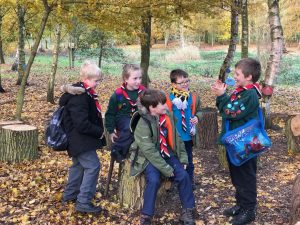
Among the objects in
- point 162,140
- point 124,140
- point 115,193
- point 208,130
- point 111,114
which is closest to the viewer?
point 162,140

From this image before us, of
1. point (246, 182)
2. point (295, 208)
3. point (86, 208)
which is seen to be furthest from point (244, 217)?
point (86, 208)

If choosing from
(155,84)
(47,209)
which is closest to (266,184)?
(47,209)

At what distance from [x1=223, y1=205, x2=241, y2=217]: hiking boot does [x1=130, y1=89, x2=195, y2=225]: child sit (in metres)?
0.57

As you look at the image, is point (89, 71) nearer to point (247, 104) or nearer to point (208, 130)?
point (247, 104)

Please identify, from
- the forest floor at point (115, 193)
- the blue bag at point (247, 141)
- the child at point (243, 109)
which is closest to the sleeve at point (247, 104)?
the child at point (243, 109)

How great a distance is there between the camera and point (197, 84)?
1798 centimetres

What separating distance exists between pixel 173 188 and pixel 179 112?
3.57 ft

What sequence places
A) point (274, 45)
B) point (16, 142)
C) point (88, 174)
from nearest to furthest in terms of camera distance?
point (88, 174), point (16, 142), point (274, 45)

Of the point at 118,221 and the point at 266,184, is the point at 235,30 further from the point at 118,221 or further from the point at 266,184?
the point at 118,221

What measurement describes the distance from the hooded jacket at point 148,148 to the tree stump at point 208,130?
3.39 metres

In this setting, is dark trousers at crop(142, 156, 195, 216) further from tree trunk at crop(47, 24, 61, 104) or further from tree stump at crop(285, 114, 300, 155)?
tree trunk at crop(47, 24, 61, 104)

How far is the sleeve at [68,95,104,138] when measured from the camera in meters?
4.15

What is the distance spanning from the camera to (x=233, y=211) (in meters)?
4.50

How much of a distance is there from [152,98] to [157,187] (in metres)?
0.99
